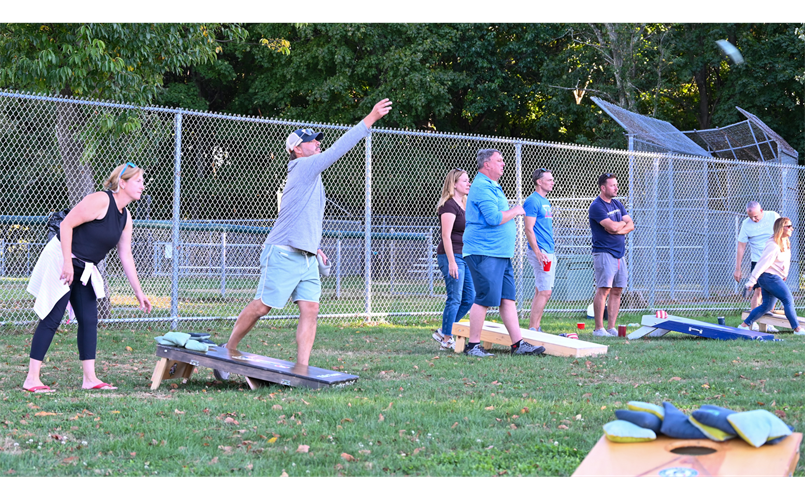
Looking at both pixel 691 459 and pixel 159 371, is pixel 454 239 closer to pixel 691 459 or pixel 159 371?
pixel 159 371

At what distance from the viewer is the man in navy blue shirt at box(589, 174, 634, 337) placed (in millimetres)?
9531

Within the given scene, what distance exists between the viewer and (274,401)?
5.19 meters

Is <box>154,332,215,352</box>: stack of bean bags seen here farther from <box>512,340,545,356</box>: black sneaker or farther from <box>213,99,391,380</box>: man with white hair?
<box>512,340,545,356</box>: black sneaker

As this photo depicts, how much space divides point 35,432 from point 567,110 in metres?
26.5

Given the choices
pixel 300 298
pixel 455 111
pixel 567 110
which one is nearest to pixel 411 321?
pixel 300 298

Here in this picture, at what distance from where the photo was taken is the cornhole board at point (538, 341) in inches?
298

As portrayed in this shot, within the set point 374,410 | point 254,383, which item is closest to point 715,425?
point 374,410

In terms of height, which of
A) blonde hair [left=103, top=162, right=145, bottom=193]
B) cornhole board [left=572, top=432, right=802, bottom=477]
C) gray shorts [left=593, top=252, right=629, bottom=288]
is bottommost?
cornhole board [left=572, top=432, right=802, bottom=477]

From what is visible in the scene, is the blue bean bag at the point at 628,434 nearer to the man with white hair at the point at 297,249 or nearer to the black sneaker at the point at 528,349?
the man with white hair at the point at 297,249

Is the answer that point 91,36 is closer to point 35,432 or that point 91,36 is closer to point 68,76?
point 68,76

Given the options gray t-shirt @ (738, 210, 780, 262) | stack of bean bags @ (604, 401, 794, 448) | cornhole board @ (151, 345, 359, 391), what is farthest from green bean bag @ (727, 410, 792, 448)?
gray t-shirt @ (738, 210, 780, 262)

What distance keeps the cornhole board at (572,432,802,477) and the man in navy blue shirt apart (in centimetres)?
636

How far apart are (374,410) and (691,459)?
222 cm

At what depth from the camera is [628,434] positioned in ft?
11.2
